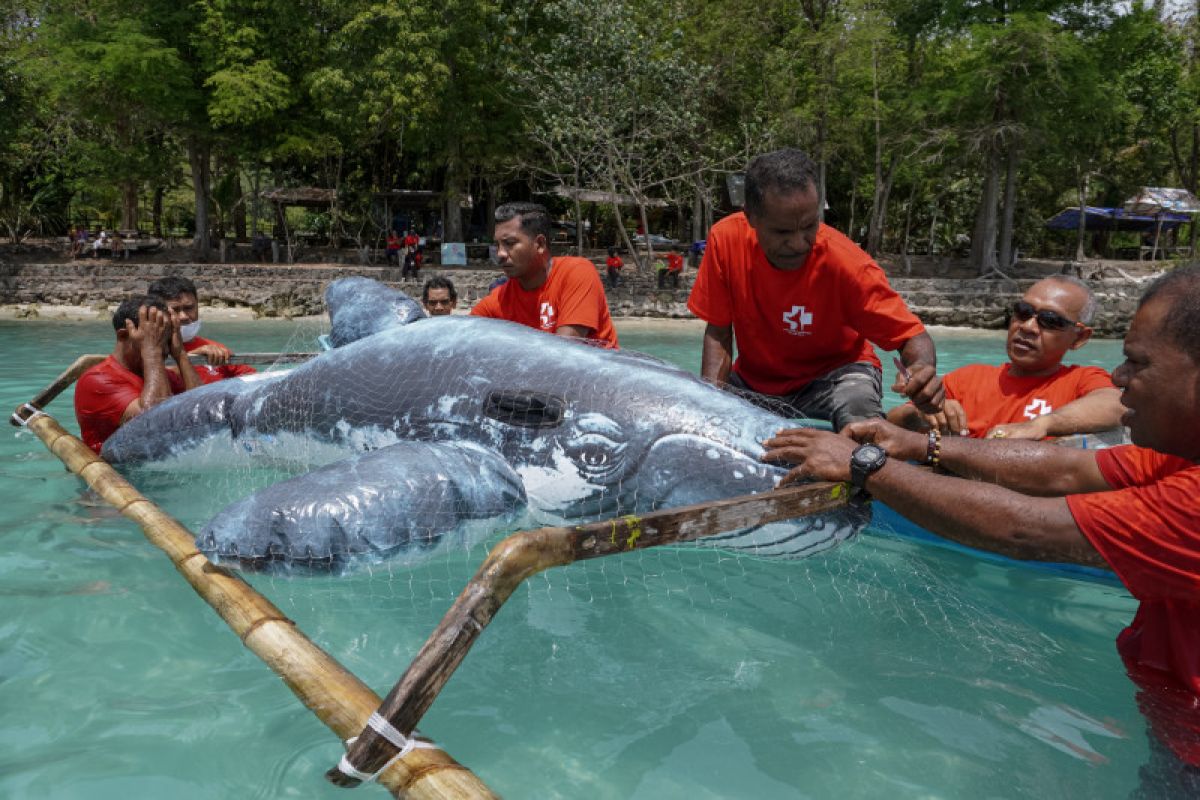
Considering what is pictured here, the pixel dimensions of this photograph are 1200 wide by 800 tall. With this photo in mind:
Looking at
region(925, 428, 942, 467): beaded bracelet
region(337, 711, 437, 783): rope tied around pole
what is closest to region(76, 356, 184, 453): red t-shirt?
region(337, 711, 437, 783): rope tied around pole

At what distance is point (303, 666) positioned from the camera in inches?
103

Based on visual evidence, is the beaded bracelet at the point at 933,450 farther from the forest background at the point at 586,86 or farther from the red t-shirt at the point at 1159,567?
the forest background at the point at 586,86

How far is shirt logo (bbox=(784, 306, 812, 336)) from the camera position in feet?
14.2

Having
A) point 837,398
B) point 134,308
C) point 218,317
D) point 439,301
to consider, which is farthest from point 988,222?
point 134,308

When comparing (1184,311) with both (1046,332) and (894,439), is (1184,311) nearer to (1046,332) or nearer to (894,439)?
(894,439)

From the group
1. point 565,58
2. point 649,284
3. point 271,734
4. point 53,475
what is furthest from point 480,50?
point 271,734

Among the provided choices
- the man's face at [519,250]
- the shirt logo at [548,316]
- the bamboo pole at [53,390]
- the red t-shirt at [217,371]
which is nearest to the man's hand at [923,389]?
the shirt logo at [548,316]

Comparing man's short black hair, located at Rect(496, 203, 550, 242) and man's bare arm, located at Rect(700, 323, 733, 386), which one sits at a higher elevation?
man's short black hair, located at Rect(496, 203, 550, 242)

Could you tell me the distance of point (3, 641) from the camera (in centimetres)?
360

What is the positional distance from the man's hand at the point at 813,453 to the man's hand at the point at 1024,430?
1.58 m

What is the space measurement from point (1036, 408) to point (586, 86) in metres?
20.5

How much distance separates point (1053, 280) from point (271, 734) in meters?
4.28

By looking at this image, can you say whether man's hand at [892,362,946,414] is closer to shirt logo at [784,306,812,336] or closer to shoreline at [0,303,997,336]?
shirt logo at [784,306,812,336]

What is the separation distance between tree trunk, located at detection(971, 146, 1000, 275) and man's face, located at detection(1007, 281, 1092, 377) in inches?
874
